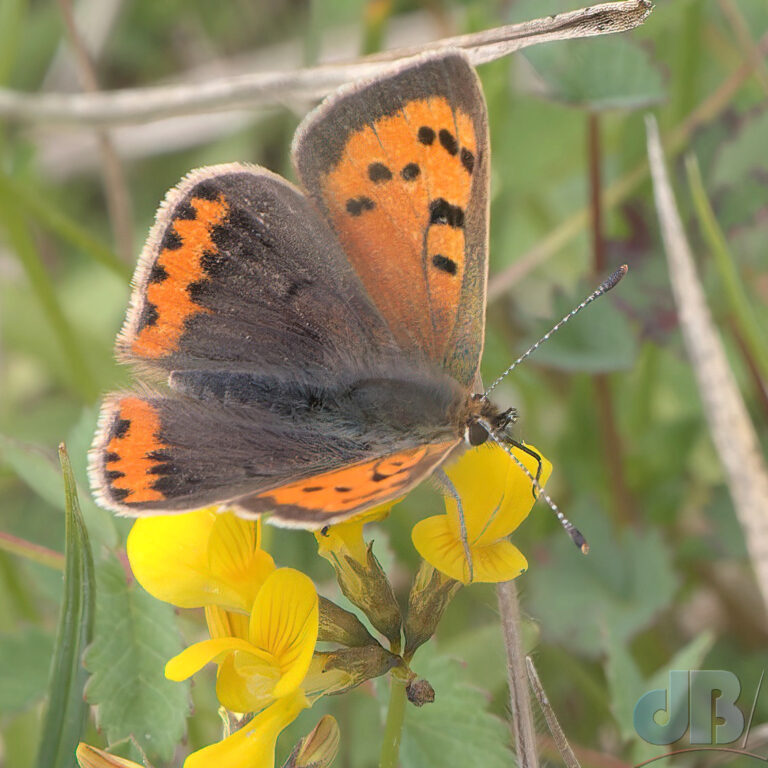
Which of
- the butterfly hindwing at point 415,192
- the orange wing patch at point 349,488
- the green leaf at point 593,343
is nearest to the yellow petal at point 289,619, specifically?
the orange wing patch at point 349,488

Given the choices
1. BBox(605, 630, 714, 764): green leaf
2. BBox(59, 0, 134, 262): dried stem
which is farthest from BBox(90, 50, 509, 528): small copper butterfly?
BBox(59, 0, 134, 262): dried stem

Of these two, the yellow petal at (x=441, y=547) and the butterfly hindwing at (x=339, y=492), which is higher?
the butterfly hindwing at (x=339, y=492)

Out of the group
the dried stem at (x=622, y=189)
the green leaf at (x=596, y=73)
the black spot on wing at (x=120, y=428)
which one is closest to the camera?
the black spot on wing at (x=120, y=428)

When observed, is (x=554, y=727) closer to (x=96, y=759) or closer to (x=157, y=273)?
(x=96, y=759)

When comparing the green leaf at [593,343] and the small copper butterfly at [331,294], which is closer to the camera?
the small copper butterfly at [331,294]

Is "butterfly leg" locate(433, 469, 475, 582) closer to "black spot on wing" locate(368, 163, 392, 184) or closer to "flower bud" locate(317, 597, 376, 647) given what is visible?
"flower bud" locate(317, 597, 376, 647)

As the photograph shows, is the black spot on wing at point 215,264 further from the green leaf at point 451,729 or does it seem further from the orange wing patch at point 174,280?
the green leaf at point 451,729

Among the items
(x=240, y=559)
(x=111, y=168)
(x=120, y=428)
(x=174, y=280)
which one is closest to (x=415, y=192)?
(x=174, y=280)
